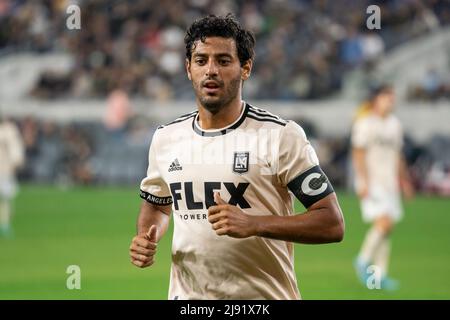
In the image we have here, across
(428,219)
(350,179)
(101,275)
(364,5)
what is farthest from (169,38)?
(101,275)

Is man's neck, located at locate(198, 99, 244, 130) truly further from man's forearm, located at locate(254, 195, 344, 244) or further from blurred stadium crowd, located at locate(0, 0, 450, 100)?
blurred stadium crowd, located at locate(0, 0, 450, 100)

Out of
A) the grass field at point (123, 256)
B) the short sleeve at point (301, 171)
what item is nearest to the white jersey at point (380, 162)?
the grass field at point (123, 256)

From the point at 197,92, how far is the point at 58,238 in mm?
12014

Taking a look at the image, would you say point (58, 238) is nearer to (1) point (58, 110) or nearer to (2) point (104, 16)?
(1) point (58, 110)

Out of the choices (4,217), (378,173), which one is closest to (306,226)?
(378,173)

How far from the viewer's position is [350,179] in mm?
25969

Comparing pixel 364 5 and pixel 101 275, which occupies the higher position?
pixel 364 5

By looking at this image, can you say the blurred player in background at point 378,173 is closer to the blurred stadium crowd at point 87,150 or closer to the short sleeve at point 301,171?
the short sleeve at point 301,171

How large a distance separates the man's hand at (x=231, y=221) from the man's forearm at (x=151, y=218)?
2.66ft

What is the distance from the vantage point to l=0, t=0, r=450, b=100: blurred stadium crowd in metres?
28.5

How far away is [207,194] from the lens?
495cm

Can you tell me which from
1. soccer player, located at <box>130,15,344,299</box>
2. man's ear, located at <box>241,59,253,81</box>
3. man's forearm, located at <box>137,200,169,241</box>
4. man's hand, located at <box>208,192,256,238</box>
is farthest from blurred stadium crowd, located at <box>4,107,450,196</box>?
man's hand, located at <box>208,192,256,238</box>

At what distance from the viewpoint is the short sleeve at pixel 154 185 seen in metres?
5.37
